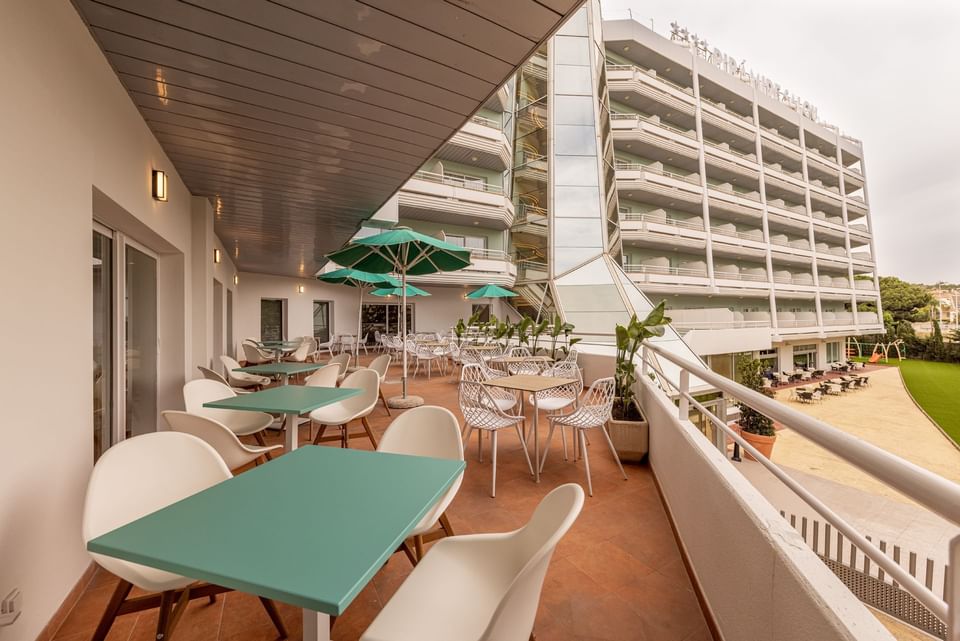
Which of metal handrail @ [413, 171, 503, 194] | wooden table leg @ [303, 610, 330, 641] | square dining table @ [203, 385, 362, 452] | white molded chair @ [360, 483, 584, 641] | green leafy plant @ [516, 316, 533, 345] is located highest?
metal handrail @ [413, 171, 503, 194]

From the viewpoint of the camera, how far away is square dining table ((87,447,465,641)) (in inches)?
36.1

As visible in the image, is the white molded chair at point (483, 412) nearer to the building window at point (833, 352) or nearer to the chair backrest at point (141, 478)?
the chair backrest at point (141, 478)

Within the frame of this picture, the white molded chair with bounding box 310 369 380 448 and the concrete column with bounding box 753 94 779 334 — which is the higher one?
the concrete column with bounding box 753 94 779 334

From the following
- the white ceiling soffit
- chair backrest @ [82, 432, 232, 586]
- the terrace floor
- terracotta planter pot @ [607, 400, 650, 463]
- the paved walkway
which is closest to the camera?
chair backrest @ [82, 432, 232, 586]

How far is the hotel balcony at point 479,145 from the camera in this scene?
49.7 ft

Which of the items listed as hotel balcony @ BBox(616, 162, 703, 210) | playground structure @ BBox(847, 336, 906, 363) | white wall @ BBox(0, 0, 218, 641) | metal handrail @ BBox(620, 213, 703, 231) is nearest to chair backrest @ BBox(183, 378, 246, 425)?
white wall @ BBox(0, 0, 218, 641)

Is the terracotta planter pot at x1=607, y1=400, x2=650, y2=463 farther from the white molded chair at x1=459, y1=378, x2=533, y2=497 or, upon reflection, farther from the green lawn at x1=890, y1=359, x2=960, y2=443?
the green lawn at x1=890, y1=359, x2=960, y2=443

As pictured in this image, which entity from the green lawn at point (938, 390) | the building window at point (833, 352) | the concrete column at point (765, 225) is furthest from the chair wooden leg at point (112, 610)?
the building window at point (833, 352)

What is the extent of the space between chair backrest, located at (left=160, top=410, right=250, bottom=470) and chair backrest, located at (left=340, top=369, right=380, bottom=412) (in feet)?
4.16

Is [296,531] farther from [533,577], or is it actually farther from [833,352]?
[833,352]

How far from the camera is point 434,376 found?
31.0ft

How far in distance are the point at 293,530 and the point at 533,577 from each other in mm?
716

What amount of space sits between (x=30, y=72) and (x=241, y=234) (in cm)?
604

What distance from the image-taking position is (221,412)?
3488 millimetres
